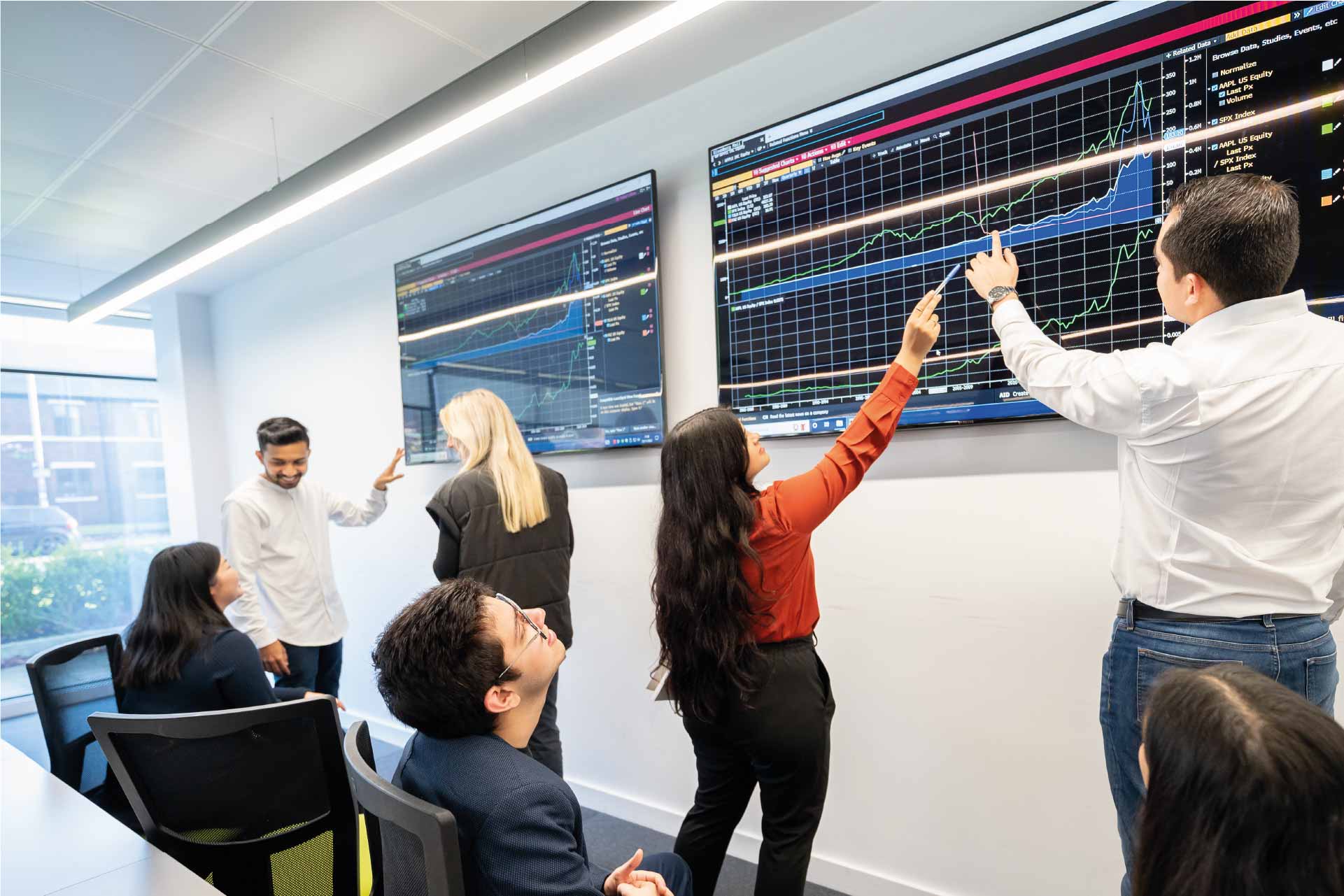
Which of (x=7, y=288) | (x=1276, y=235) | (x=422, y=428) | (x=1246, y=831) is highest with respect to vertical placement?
(x=7, y=288)

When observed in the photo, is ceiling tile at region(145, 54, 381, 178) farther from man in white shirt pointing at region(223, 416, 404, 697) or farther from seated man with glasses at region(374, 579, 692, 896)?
seated man with glasses at region(374, 579, 692, 896)

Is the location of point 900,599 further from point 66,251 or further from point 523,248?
point 66,251

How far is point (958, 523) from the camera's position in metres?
1.96

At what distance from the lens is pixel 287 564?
2.86 meters

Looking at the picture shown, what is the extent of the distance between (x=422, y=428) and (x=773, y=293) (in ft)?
6.40

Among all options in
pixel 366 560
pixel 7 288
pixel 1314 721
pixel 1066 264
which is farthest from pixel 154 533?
pixel 1314 721

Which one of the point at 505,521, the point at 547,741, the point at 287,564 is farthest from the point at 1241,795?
the point at 287,564

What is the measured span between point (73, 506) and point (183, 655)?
4641mm

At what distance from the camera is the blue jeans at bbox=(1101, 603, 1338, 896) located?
118cm

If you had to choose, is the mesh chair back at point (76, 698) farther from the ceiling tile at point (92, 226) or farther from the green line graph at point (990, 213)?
the ceiling tile at point (92, 226)

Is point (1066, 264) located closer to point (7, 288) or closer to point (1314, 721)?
point (1314, 721)

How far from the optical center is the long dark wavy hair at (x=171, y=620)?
1776 millimetres

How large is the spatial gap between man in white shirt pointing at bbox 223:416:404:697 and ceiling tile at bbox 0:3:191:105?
124 centimetres

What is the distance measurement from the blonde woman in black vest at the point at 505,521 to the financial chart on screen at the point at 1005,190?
72 cm
